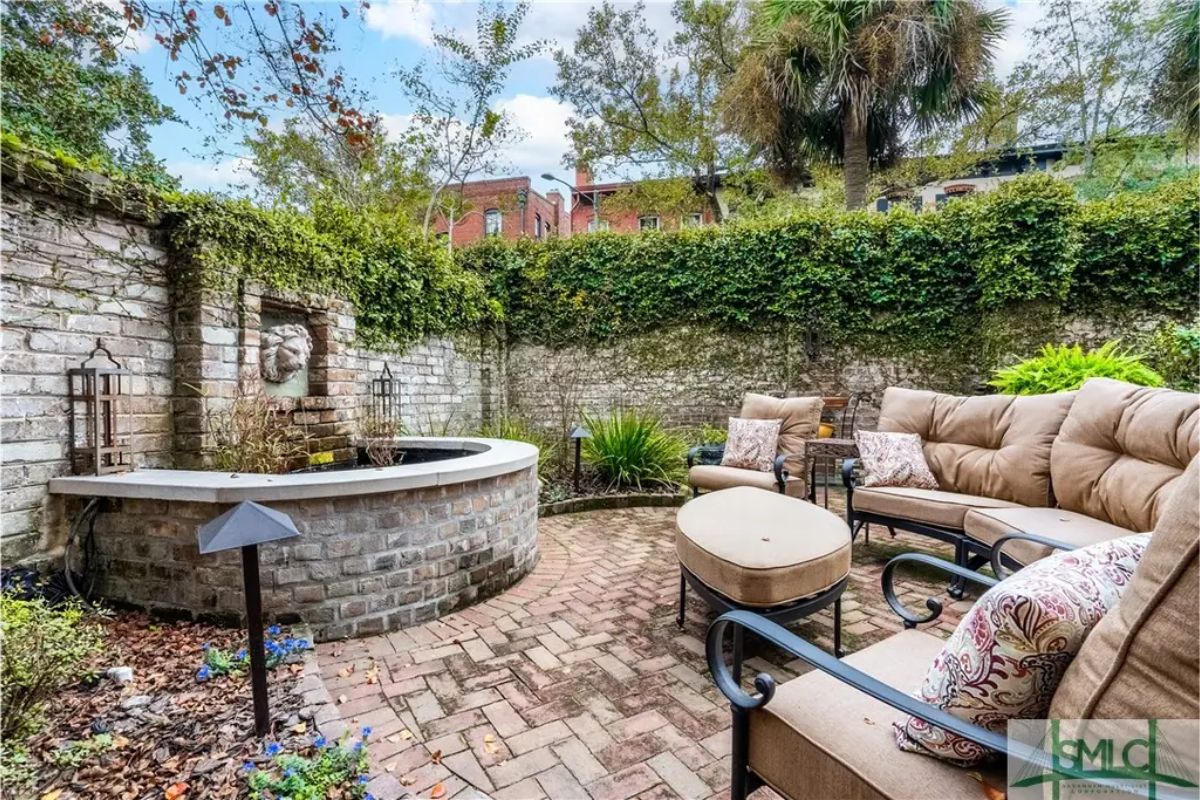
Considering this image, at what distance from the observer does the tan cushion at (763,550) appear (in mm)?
1933

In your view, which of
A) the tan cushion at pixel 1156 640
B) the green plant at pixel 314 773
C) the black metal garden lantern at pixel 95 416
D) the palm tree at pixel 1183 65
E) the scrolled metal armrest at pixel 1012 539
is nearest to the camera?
the tan cushion at pixel 1156 640

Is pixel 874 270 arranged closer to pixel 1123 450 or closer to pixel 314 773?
pixel 1123 450

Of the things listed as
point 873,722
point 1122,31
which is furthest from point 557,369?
point 1122,31

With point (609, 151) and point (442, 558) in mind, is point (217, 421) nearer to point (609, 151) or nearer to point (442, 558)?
point (442, 558)

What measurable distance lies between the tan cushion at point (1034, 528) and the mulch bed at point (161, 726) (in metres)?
3.02

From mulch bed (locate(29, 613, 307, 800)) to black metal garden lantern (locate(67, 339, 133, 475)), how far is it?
100cm

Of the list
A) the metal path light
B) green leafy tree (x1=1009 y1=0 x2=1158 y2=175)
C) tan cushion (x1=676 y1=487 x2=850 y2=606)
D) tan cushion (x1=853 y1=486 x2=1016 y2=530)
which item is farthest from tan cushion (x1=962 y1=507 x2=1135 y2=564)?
green leafy tree (x1=1009 y1=0 x2=1158 y2=175)

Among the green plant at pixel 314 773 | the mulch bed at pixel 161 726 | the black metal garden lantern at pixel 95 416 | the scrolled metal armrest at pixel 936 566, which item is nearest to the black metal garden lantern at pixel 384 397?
the black metal garden lantern at pixel 95 416

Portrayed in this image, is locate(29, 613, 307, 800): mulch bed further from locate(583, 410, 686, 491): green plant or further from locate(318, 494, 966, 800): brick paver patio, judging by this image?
locate(583, 410, 686, 491): green plant

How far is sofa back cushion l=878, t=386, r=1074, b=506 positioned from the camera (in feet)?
10.1

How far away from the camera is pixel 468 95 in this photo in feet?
29.1

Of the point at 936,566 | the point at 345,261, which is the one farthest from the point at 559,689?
the point at 345,261

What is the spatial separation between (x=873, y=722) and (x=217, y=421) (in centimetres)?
374

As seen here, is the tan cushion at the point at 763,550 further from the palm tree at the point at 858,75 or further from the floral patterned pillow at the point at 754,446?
the palm tree at the point at 858,75
